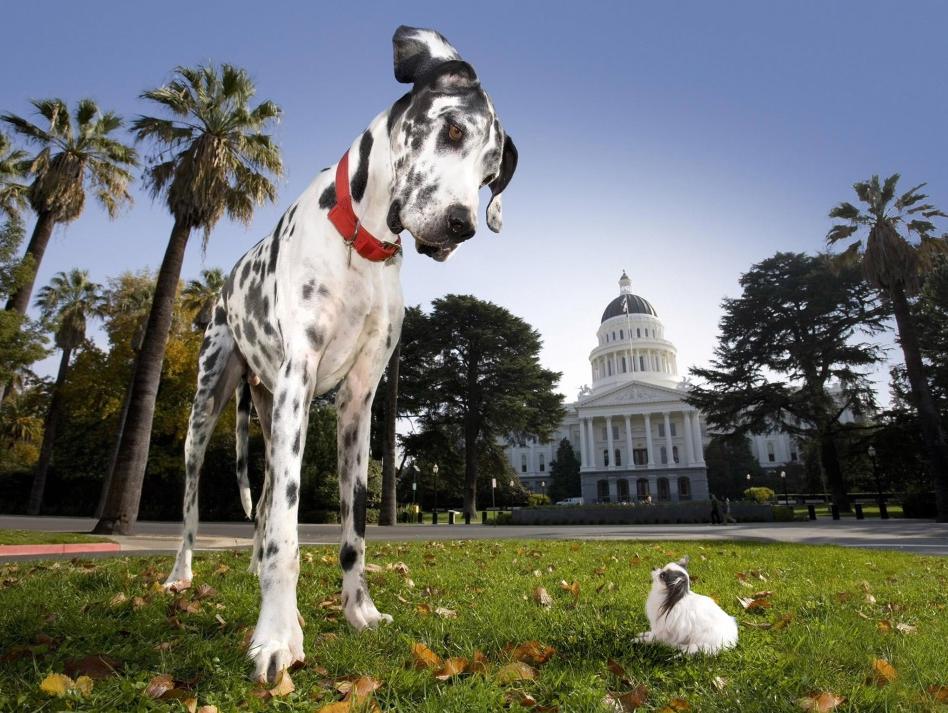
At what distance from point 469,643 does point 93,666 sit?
1.53 meters

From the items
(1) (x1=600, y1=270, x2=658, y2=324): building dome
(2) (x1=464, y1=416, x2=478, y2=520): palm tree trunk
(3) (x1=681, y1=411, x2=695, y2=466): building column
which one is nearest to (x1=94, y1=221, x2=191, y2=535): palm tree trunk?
(2) (x1=464, y1=416, x2=478, y2=520): palm tree trunk

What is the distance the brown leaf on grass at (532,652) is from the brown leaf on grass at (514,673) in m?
0.18

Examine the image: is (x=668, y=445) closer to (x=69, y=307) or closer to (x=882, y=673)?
(x=69, y=307)

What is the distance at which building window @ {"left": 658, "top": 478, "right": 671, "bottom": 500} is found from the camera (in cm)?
8562

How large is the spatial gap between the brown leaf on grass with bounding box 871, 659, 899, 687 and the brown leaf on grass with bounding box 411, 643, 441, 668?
5.89 feet

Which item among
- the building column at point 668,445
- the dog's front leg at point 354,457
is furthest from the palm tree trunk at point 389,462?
the building column at point 668,445

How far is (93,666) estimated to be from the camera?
2193 mm

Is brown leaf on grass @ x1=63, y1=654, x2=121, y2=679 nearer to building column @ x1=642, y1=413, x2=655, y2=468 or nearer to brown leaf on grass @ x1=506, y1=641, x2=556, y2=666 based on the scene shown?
brown leaf on grass @ x1=506, y1=641, x2=556, y2=666

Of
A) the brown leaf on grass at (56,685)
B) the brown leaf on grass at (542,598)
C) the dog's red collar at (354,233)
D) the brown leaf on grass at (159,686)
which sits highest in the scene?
the dog's red collar at (354,233)

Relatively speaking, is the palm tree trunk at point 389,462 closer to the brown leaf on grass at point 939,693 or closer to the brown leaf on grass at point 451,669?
the brown leaf on grass at point 451,669

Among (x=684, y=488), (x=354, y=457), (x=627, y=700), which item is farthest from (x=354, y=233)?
(x=684, y=488)

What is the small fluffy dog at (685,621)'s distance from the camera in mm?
2676

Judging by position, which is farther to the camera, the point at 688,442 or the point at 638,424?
the point at 638,424

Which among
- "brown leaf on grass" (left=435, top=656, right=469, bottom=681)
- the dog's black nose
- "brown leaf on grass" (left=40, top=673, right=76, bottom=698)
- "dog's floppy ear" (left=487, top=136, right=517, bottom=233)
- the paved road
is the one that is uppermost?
"dog's floppy ear" (left=487, top=136, right=517, bottom=233)
